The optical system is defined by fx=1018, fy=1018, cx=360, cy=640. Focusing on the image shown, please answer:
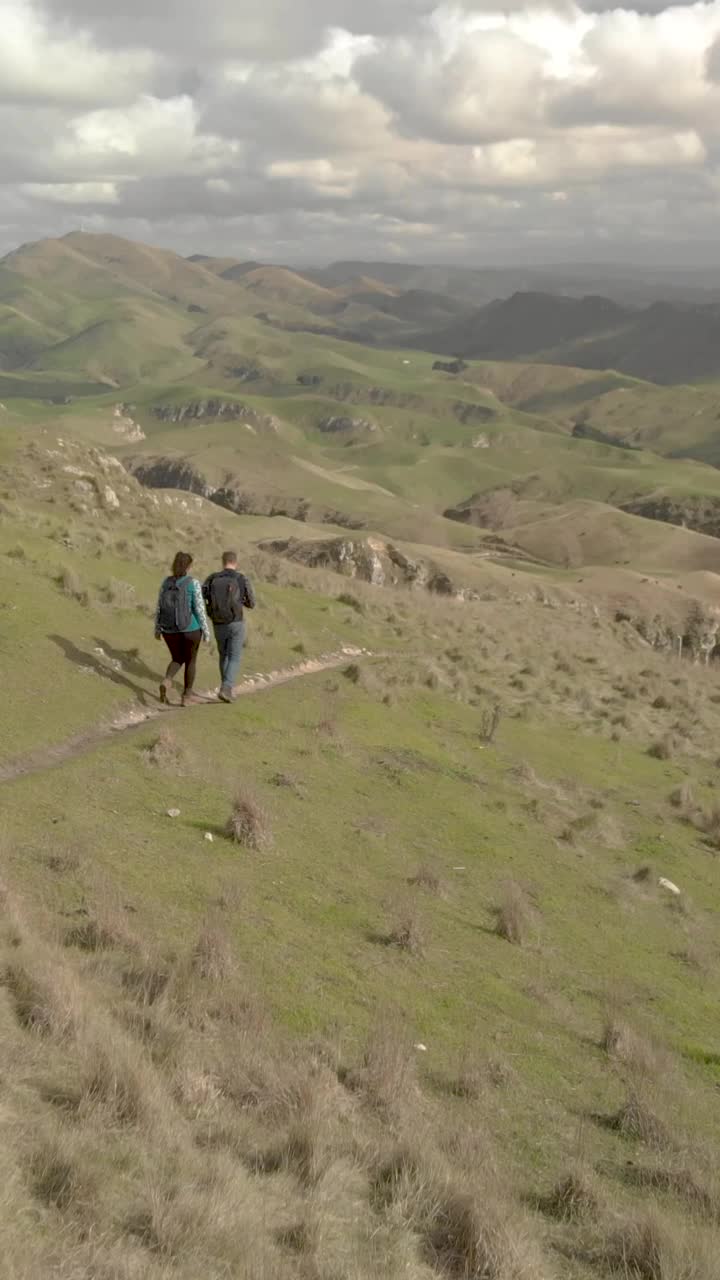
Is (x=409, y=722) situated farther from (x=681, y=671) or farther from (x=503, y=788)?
(x=681, y=671)

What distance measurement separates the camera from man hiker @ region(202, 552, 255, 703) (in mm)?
17828

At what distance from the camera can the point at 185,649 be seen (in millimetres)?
17297

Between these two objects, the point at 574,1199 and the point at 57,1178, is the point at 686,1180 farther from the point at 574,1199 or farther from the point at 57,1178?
the point at 57,1178

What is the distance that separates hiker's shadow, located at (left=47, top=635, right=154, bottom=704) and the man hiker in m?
1.49

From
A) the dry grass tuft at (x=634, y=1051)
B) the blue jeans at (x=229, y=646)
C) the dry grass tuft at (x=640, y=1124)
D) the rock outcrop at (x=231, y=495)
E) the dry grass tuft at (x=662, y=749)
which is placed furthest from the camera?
the rock outcrop at (x=231, y=495)

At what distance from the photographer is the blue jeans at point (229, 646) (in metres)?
18.2

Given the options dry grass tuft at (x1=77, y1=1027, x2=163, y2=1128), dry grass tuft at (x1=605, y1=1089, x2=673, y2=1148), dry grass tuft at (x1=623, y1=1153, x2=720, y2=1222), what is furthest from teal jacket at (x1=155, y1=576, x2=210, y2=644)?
dry grass tuft at (x1=623, y1=1153, x2=720, y2=1222)

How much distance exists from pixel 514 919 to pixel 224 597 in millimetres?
7988

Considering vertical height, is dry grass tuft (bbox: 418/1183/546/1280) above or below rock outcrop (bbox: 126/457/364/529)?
above

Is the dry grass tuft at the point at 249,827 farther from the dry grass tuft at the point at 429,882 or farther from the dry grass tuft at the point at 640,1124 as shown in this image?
the dry grass tuft at the point at 640,1124

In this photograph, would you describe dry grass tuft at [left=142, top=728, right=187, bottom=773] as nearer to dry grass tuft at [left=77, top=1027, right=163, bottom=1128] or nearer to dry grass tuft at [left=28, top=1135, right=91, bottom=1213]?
dry grass tuft at [left=77, top=1027, right=163, bottom=1128]

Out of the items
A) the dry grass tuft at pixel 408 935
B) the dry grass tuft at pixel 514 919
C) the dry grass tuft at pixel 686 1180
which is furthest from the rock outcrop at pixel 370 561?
the dry grass tuft at pixel 686 1180

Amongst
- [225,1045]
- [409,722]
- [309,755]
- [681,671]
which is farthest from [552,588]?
[225,1045]

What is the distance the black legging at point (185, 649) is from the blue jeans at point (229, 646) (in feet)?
2.60
